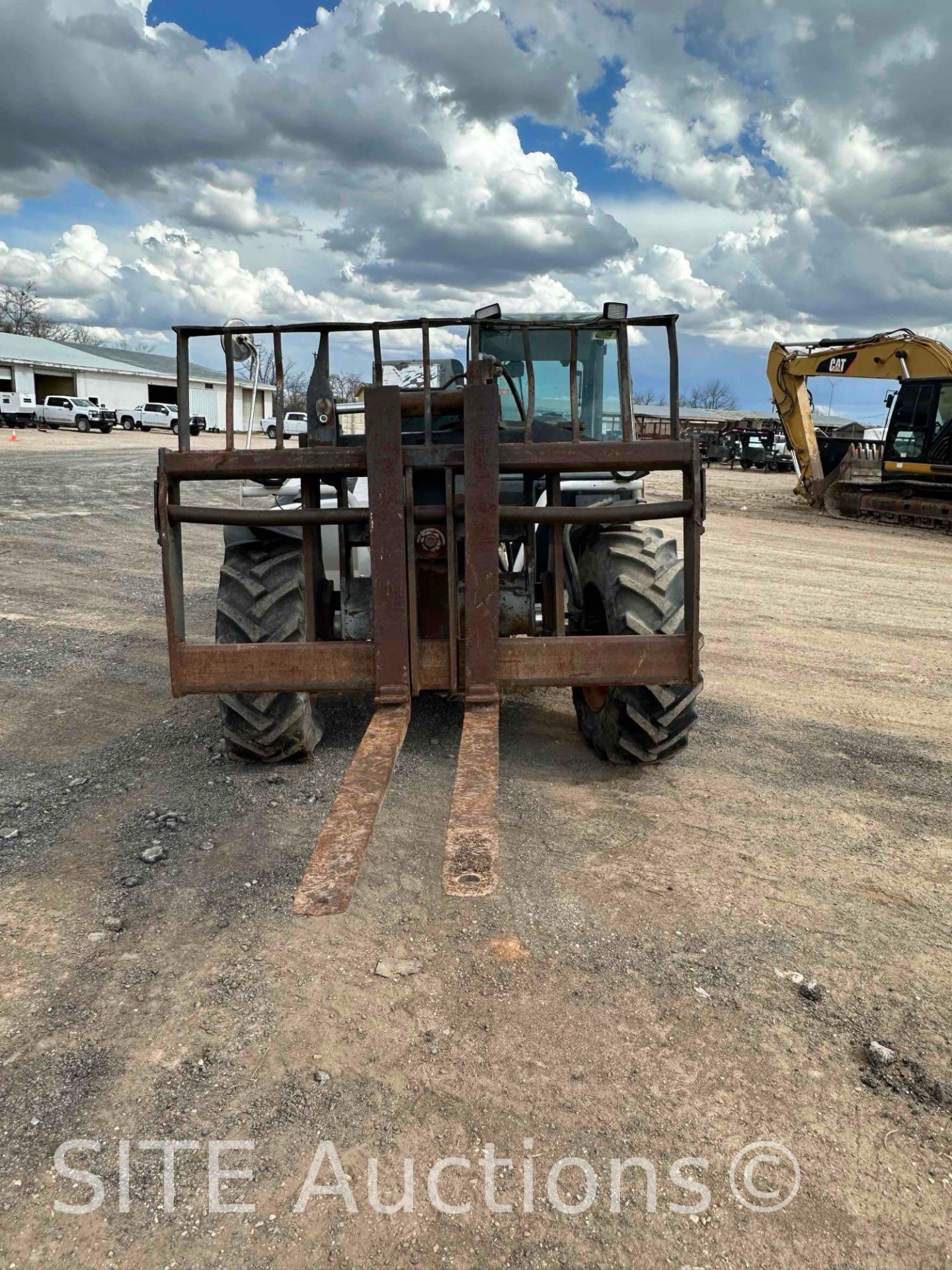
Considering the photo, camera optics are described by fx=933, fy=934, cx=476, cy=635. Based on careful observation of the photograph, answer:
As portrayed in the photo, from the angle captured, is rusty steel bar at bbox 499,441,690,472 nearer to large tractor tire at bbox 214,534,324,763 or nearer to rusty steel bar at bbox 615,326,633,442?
rusty steel bar at bbox 615,326,633,442

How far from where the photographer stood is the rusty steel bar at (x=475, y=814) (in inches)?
112

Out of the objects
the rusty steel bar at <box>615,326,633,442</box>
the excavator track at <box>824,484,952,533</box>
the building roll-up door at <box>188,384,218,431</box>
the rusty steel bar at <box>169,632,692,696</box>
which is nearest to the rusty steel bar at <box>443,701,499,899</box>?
the rusty steel bar at <box>169,632,692,696</box>

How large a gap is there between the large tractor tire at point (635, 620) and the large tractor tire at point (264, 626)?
156 cm

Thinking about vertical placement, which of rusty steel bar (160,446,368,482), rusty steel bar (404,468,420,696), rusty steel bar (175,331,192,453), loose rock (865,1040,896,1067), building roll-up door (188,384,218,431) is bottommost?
loose rock (865,1040,896,1067)

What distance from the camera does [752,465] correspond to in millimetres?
39562

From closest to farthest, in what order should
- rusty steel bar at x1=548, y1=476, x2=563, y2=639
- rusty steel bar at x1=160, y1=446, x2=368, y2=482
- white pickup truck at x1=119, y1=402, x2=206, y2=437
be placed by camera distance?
rusty steel bar at x1=160, y1=446, x2=368, y2=482 → rusty steel bar at x1=548, y1=476, x2=563, y2=639 → white pickup truck at x1=119, y1=402, x2=206, y2=437

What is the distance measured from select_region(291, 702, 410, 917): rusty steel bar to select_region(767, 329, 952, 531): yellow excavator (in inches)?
670

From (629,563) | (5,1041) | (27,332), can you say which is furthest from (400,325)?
(27,332)

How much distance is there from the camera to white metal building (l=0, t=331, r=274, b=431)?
51.0m

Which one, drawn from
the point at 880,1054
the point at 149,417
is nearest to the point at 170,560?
the point at 880,1054

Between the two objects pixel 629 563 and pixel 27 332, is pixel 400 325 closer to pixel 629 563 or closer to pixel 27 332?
pixel 629 563

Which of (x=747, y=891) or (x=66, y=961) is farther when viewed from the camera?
(x=747, y=891)

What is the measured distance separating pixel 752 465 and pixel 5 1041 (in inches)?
1570

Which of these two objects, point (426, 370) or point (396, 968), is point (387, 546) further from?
point (396, 968)
